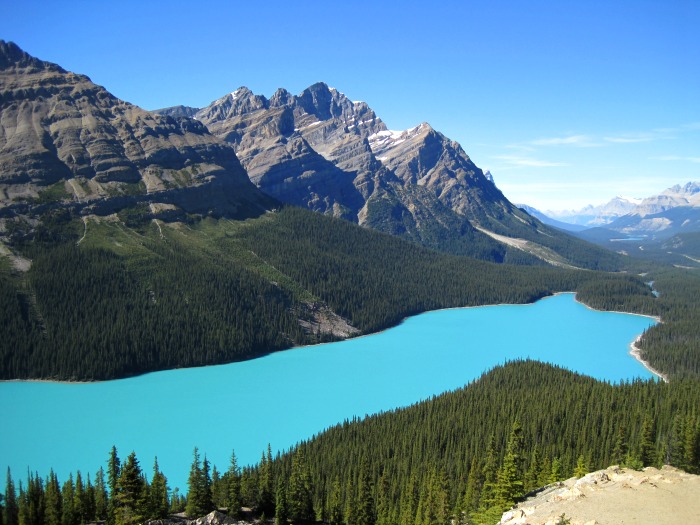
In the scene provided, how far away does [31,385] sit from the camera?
10462 centimetres

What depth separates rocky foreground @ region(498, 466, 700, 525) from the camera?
3064 cm

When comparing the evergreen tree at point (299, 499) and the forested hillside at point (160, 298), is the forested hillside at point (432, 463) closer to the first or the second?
the evergreen tree at point (299, 499)

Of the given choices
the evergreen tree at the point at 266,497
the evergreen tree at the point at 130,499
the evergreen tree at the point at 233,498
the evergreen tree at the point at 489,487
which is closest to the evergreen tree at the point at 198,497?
the evergreen tree at the point at 233,498

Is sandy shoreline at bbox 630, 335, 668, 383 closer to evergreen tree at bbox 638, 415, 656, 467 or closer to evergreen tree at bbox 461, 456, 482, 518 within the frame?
evergreen tree at bbox 638, 415, 656, 467

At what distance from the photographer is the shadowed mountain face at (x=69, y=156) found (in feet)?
537

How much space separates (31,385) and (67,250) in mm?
46232

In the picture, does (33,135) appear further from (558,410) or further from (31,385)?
(558,410)

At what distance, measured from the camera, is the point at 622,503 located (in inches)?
1281

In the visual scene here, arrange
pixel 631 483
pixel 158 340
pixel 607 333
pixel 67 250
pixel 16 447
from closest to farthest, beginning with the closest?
pixel 631 483
pixel 16 447
pixel 158 340
pixel 67 250
pixel 607 333

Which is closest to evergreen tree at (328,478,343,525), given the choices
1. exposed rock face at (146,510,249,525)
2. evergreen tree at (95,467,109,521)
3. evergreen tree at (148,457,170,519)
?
exposed rock face at (146,510,249,525)

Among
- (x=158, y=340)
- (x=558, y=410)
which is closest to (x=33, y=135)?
(x=158, y=340)

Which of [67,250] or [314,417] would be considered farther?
[67,250]

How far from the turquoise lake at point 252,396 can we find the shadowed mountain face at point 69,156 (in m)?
75.2

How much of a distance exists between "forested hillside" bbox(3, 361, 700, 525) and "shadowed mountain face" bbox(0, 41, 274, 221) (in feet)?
380
